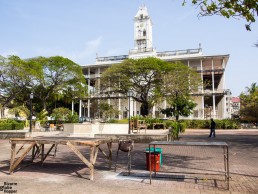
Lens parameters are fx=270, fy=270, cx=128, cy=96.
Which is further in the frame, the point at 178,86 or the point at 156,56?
the point at 156,56

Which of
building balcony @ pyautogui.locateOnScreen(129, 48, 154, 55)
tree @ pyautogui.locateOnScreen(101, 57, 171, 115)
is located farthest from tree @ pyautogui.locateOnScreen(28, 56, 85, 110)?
building balcony @ pyautogui.locateOnScreen(129, 48, 154, 55)

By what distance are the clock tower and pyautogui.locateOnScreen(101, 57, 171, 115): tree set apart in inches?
804

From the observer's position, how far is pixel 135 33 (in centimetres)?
6303

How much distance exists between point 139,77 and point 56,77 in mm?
13655

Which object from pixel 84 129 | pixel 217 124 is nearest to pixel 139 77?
pixel 217 124

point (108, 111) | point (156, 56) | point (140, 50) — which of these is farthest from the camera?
point (140, 50)

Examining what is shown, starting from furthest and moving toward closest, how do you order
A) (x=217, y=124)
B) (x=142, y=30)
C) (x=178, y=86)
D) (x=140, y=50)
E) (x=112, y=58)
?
(x=142, y=30) → (x=112, y=58) → (x=140, y=50) → (x=217, y=124) → (x=178, y=86)

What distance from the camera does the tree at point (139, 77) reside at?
1598 inches

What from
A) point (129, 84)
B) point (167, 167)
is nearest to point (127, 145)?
point (167, 167)

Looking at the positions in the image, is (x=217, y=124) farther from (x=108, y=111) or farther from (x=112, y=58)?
(x=112, y=58)

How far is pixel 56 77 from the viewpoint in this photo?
44062 millimetres

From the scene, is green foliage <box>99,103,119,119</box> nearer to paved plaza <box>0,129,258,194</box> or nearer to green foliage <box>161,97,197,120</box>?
green foliage <box>161,97,197,120</box>

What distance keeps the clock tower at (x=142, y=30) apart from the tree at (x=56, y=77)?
67.7 ft

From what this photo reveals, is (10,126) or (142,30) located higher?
(142,30)
